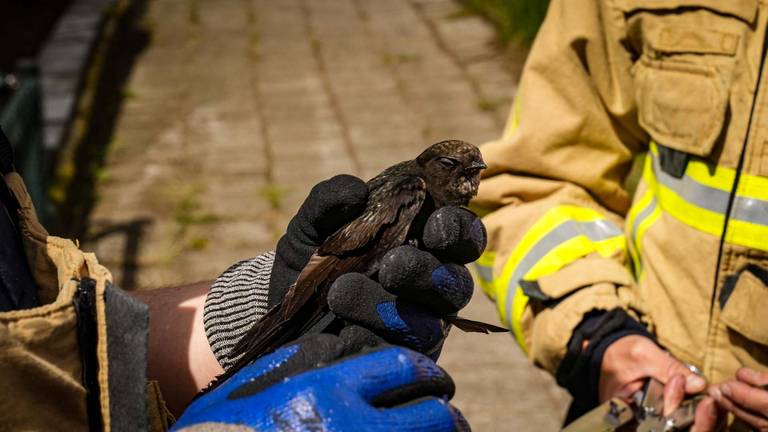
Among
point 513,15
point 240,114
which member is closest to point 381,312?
point 240,114

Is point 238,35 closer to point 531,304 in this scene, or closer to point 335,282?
point 531,304

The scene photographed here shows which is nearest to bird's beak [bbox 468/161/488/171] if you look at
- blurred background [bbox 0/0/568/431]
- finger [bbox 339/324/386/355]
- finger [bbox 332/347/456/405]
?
finger [bbox 339/324/386/355]

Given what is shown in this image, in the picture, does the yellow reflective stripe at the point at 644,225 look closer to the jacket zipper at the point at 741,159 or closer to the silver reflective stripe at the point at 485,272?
the jacket zipper at the point at 741,159

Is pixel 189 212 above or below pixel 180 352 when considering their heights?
below

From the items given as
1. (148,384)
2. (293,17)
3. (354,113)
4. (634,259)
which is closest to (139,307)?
(148,384)

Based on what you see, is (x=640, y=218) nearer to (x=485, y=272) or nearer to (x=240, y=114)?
(x=485, y=272)

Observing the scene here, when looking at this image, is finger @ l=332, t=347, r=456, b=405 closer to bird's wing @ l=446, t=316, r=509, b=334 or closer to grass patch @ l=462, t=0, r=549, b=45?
bird's wing @ l=446, t=316, r=509, b=334

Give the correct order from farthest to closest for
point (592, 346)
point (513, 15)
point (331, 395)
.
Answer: point (513, 15), point (592, 346), point (331, 395)
